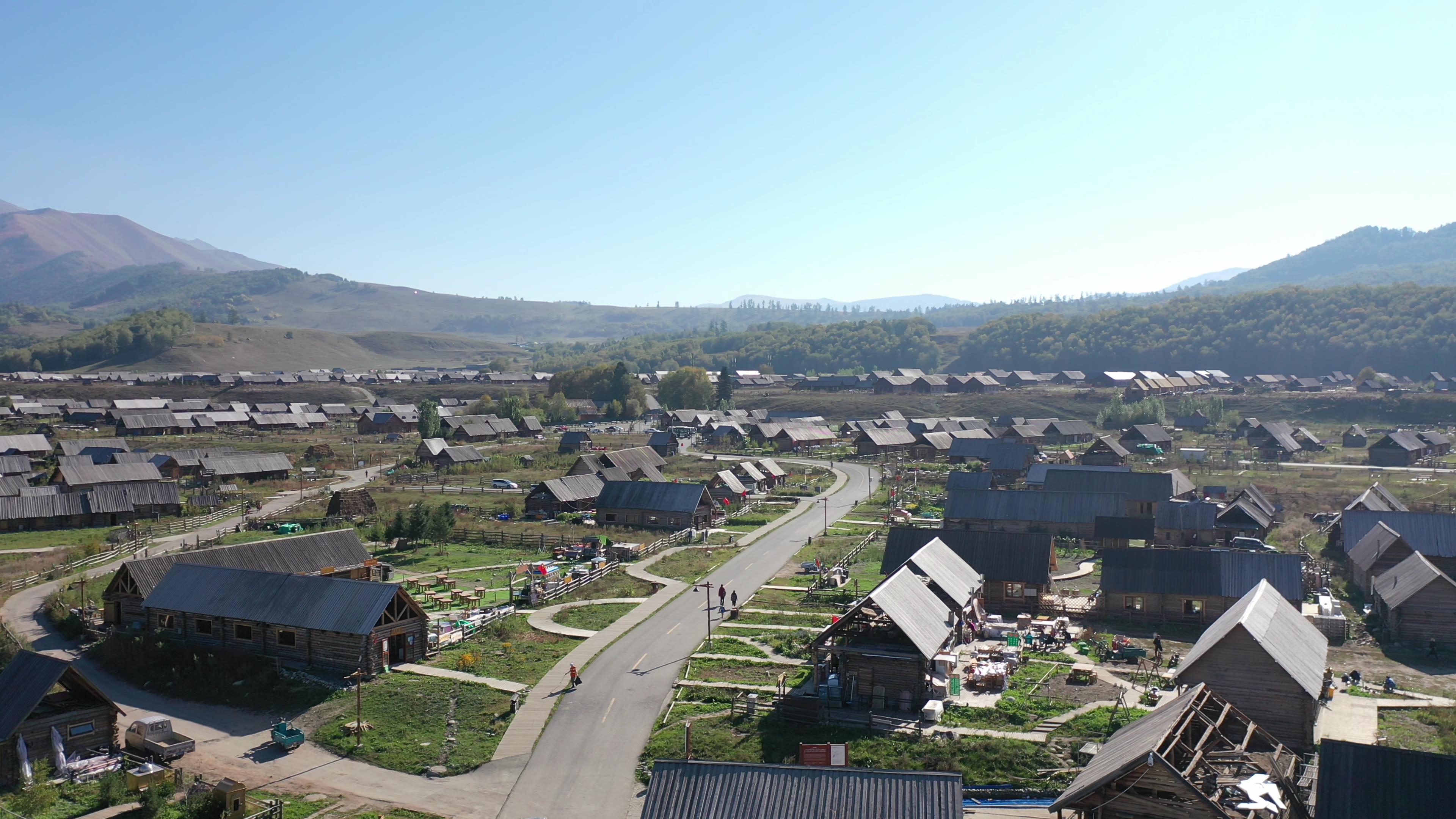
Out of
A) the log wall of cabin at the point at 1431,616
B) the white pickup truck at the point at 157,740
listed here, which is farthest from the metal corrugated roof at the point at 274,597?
the log wall of cabin at the point at 1431,616

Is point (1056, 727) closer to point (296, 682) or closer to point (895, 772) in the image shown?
point (895, 772)

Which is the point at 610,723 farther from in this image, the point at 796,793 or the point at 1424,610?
the point at 1424,610

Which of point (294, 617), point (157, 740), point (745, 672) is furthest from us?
point (294, 617)

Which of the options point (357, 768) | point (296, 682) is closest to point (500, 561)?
point (296, 682)

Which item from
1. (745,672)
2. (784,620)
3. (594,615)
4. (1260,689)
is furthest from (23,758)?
(1260,689)

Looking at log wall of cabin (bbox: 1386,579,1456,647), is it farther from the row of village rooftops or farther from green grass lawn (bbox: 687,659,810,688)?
the row of village rooftops

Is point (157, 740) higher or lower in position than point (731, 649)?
higher
